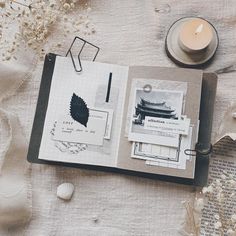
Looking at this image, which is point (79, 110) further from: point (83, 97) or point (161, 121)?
point (161, 121)

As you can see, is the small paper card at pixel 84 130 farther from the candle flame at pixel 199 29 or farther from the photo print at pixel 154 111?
the candle flame at pixel 199 29

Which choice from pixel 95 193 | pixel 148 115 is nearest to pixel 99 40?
pixel 148 115

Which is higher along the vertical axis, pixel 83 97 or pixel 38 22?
pixel 38 22

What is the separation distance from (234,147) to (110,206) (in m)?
0.23

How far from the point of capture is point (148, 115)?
916mm

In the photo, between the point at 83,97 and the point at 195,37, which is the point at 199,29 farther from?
the point at 83,97

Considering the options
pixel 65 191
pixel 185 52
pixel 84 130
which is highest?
pixel 185 52

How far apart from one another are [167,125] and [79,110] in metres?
0.15

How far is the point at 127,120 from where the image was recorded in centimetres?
92

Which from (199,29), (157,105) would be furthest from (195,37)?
(157,105)

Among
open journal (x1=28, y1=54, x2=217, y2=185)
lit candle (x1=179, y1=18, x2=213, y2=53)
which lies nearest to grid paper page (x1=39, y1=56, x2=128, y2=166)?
open journal (x1=28, y1=54, x2=217, y2=185)

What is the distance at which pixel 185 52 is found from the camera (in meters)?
0.93

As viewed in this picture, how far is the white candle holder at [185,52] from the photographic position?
93cm

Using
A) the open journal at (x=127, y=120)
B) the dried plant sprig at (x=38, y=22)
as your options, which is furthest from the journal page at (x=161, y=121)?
the dried plant sprig at (x=38, y=22)
